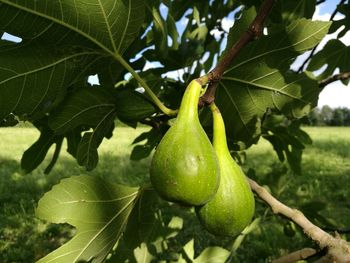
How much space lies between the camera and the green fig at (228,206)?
0.97 meters

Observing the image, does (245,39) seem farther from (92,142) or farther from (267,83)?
(92,142)

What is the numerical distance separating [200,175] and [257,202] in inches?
68.2

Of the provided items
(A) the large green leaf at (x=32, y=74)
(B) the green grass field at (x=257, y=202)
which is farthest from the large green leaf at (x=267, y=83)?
(B) the green grass field at (x=257, y=202)

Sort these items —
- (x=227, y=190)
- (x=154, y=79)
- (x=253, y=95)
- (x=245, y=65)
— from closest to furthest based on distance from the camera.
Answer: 1. (x=227, y=190)
2. (x=245, y=65)
3. (x=253, y=95)
4. (x=154, y=79)

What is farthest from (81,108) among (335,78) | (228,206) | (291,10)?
(335,78)

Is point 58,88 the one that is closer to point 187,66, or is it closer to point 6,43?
point 6,43

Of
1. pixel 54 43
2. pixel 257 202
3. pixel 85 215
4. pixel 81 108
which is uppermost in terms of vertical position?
pixel 54 43

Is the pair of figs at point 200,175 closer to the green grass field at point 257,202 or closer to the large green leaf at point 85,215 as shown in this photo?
the large green leaf at point 85,215

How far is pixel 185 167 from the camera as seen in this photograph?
0.86 metres

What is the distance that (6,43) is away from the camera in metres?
1.03

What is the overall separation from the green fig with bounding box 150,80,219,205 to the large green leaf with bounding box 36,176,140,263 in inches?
16.1

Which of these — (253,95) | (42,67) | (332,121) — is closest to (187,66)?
(253,95)

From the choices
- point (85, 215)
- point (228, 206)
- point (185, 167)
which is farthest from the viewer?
point (85, 215)

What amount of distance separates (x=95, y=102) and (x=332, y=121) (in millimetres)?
49528
